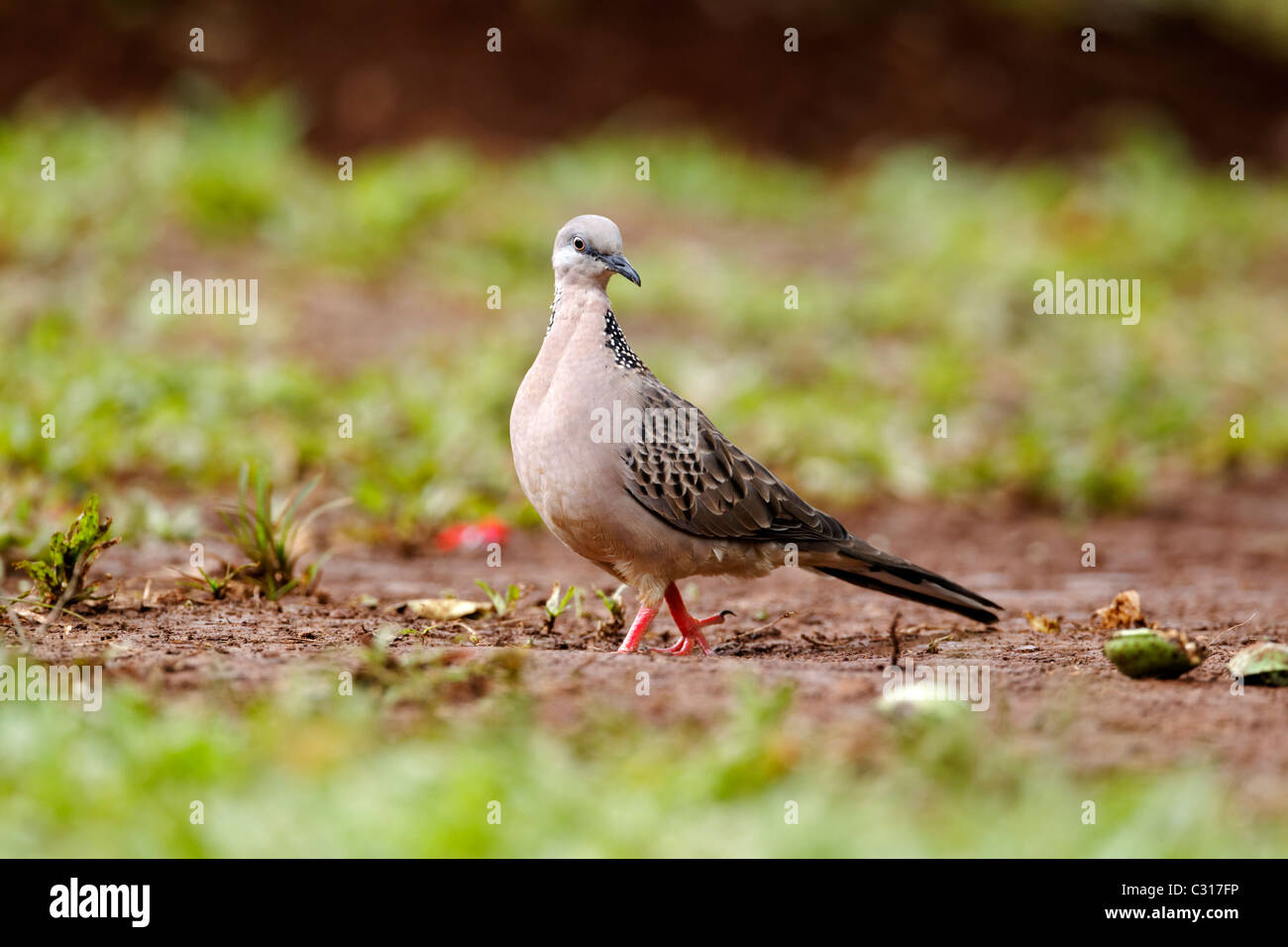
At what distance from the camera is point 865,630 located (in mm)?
5895

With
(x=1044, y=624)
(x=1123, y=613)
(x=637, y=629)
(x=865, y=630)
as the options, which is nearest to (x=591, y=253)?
(x=637, y=629)

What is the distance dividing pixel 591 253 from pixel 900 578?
1665 millimetres

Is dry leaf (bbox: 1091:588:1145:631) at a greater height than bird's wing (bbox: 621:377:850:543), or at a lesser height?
lesser

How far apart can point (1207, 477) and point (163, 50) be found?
40.8ft

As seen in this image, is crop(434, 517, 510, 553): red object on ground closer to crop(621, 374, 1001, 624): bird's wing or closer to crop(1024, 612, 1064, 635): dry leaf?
crop(621, 374, 1001, 624): bird's wing

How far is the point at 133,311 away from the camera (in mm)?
10477

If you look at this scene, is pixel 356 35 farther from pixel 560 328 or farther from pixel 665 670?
pixel 665 670

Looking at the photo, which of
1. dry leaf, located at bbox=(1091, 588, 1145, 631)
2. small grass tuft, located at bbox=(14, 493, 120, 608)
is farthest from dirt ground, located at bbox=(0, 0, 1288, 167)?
dry leaf, located at bbox=(1091, 588, 1145, 631)

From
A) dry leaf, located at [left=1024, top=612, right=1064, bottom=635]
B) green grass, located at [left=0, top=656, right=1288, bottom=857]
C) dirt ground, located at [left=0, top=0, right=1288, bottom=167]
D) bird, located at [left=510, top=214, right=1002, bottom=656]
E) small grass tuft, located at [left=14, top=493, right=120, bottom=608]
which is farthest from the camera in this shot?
dirt ground, located at [left=0, top=0, right=1288, bottom=167]

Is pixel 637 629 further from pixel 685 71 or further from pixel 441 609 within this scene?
pixel 685 71

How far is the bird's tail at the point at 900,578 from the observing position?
18.1 feet

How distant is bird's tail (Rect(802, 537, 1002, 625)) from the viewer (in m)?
5.52

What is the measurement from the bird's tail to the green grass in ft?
5.42

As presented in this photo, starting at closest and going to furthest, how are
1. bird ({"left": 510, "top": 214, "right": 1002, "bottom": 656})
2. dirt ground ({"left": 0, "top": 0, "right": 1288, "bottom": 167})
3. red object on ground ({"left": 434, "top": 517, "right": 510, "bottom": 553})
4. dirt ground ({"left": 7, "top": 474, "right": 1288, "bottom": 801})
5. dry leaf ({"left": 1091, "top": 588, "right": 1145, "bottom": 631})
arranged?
dirt ground ({"left": 7, "top": 474, "right": 1288, "bottom": 801}) < bird ({"left": 510, "top": 214, "right": 1002, "bottom": 656}) < dry leaf ({"left": 1091, "top": 588, "right": 1145, "bottom": 631}) < red object on ground ({"left": 434, "top": 517, "right": 510, "bottom": 553}) < dirt ground ({"left": 0, "top": 0, "right": 1288, "bottom": 167})
